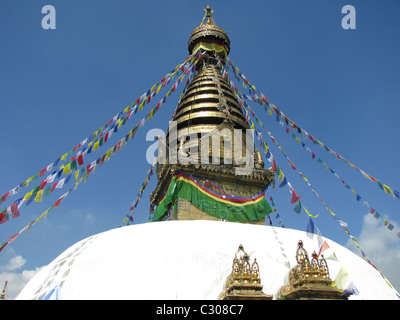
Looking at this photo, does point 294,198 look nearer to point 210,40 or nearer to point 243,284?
point 243,284

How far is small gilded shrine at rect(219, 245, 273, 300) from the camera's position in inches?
195

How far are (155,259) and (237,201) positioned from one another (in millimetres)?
6286

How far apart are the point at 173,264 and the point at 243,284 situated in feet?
4.23

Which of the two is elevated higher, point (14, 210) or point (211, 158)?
point (211, 158)

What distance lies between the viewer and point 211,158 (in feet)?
40.3

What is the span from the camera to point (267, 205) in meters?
11.9

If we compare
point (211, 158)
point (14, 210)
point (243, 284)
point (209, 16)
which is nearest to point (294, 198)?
point (243, 284)

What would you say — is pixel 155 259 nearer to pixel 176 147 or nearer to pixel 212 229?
pixel 212 229

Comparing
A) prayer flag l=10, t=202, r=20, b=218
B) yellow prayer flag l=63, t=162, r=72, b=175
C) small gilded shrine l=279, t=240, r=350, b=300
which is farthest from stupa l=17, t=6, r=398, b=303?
yellow prayer flag l=63, t=162, r=72, b=175

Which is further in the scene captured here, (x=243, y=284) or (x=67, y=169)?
(x=67, y=169)

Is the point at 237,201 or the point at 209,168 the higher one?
the point at 209,168

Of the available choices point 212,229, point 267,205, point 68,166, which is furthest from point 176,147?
point 212,229

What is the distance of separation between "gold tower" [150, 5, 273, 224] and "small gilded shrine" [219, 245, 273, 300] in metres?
5.56
